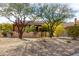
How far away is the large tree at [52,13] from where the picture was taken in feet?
9.93

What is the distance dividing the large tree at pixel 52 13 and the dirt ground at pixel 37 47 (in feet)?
0.39

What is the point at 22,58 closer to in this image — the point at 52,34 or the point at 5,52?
the point at 5,52

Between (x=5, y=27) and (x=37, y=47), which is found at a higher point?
(x=5, y=27)

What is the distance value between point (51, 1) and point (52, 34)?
1.12 ft

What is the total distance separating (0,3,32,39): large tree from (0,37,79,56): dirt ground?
104 mm

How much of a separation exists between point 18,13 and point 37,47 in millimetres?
407

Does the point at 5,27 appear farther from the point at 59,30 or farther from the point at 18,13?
the point at 59,30

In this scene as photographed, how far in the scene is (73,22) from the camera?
9.89 ft

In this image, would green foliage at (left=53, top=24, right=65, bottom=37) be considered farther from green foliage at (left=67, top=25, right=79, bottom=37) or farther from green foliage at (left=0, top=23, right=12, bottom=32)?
green foliage at (left=0, top=23, right=12, bottom=32)

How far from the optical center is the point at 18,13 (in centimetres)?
305

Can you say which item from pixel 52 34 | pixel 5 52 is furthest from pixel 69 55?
pixel 5 52

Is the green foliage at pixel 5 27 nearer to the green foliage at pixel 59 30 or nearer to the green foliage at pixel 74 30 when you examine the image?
the green foliage at pixel 59 30

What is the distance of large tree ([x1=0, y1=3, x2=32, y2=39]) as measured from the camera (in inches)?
119

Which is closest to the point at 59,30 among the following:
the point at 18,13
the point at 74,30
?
the point at 74,30
